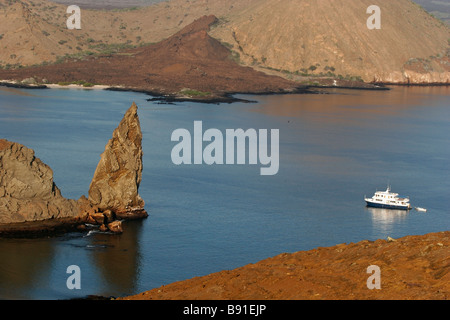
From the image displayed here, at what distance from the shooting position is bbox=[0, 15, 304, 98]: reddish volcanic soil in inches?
6078

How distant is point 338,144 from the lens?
91.1 m

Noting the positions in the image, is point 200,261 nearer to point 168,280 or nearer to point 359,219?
point 168,280

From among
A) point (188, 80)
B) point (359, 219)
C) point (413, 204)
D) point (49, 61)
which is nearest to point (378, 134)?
point (413, 204)

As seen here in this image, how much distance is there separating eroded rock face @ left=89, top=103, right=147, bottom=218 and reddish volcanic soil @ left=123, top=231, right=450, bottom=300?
2250 cm

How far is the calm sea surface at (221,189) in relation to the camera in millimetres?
40062

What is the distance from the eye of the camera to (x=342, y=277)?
2369 centimetres

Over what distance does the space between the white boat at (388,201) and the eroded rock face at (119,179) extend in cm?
1826

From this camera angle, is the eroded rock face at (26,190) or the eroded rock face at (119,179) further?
the eroded rock face at (119,179)
